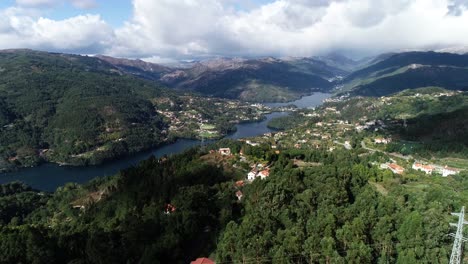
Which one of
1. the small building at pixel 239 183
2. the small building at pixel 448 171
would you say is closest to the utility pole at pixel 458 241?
the small building at pixel 239 183

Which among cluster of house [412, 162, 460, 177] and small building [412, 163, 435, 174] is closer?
cluster of house [412, 162, 460, 177]

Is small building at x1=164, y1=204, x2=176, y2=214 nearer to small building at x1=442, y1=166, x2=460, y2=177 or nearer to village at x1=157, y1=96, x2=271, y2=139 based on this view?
small building at x1=442, y1=166, x2=460, y2=177

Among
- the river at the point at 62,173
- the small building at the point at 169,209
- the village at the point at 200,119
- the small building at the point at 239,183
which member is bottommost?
the river at the point at 62,173

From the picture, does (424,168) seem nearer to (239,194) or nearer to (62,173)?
(239,194)

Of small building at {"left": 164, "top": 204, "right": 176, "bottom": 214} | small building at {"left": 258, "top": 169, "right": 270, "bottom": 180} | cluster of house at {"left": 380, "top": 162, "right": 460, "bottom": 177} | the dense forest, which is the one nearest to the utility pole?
the dense forest

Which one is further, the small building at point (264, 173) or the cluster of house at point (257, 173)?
the cluster of house at point (257, 173)

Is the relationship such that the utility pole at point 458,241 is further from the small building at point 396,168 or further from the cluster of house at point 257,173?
the small building at point 396,168

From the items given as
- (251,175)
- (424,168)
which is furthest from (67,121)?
(424,168)

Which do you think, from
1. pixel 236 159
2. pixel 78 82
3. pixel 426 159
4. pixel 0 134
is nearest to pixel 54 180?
pixel 0 134
